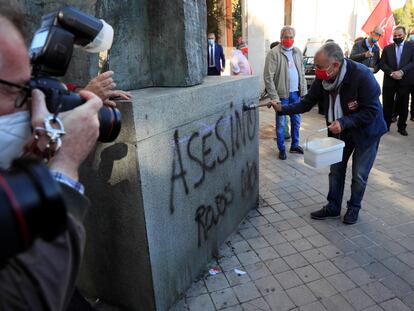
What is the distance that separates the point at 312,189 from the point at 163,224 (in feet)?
9.21

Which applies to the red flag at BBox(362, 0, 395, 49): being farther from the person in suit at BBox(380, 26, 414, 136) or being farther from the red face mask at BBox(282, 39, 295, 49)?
the red face mask at BBox(282, 39, 295, 49)

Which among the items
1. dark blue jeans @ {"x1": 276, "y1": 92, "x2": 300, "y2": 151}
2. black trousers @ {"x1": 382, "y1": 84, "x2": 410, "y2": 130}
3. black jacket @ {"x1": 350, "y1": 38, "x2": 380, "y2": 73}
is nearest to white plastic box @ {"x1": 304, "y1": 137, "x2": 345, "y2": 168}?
dark blue jeans @ {"x1": 276, "y1": 92, "x2": 300, "y2": 151}

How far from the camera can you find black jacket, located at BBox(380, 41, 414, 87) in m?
6.67

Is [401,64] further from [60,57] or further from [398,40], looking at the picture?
[60,57]

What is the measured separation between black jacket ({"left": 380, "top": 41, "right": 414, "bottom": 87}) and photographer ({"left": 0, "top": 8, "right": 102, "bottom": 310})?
7.03m

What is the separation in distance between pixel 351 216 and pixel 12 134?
3446 mm

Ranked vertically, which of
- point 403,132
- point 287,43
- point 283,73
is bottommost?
point 403,132

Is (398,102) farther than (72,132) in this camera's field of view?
Yes

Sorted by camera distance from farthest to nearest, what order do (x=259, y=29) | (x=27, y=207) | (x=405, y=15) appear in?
(x=405, y=15) → (x=259, y=29) → (x=27, y=207)

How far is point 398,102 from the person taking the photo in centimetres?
704

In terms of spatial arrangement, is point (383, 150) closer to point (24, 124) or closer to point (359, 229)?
point (359, 229)

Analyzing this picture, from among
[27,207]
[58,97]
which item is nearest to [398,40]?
[58,97]

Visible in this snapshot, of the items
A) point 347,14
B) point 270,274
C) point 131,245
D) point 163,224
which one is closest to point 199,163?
point 163,224

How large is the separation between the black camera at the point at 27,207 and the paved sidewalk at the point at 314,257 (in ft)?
6.81
